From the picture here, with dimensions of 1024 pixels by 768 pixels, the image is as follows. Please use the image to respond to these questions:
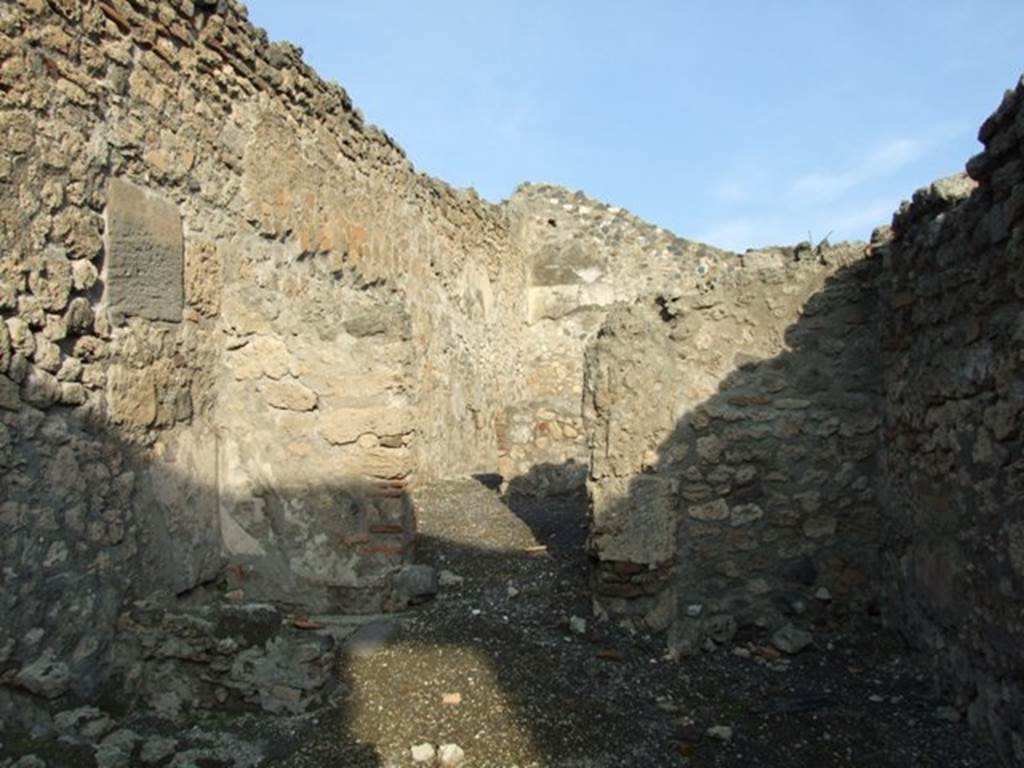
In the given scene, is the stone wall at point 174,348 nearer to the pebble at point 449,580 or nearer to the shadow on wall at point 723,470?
the shadow on wall at point 723,470

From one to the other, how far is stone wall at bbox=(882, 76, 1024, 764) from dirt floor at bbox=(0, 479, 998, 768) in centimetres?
29

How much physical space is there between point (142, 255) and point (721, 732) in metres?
3.16

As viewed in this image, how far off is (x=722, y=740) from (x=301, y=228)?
3.99 metres

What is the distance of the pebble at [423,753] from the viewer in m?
2.91

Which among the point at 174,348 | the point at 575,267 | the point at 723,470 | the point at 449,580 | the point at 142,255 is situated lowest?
the point at 449,580

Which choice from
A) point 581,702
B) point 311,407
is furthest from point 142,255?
point 581,702

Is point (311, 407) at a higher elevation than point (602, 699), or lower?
higher

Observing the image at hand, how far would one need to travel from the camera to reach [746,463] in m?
4.24

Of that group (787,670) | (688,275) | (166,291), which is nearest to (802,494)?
(787,670)

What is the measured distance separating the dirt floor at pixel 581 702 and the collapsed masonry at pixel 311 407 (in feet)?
0.60

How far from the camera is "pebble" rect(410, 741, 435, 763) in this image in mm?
2913

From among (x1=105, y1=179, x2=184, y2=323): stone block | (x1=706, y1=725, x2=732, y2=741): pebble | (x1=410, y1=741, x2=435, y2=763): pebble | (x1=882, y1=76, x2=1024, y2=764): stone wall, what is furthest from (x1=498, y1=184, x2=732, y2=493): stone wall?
(x1=410, y1=741, x2=435, y2=763): pebble

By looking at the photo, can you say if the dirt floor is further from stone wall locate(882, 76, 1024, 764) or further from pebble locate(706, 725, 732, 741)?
stone wall locate(882, 76, 1024, 764)

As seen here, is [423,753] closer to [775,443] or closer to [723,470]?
[723,470]
